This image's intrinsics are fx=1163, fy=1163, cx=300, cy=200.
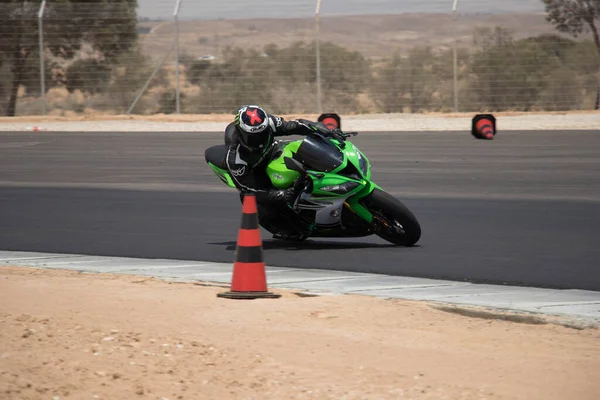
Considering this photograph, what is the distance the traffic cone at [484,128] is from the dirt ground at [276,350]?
1466cm

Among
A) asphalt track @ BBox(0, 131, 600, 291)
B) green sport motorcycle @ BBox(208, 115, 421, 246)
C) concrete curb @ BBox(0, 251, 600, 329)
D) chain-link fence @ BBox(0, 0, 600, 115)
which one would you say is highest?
chain-link fence @ BBox(0, 0, 600, 115)

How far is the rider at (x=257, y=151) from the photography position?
11.5m

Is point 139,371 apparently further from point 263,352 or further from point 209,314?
point 209,314

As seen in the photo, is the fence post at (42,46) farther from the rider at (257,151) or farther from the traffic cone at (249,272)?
the traffic cone at (249,272)

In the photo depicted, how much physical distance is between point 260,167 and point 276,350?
4613mm

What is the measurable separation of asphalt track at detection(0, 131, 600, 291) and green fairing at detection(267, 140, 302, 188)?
73cm

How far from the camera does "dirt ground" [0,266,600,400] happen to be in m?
6.68

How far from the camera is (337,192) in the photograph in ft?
37.8

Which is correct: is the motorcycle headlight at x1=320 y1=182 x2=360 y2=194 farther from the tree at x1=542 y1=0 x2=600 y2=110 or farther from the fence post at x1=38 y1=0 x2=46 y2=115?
the fence post at x1=38 y1=0 x2=46 y2=115

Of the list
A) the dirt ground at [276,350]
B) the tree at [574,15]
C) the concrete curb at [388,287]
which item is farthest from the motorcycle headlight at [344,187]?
the tree at [574,15]

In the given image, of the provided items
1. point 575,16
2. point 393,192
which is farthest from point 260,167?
point 575,16

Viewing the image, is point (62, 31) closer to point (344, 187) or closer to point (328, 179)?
point (328, 179)

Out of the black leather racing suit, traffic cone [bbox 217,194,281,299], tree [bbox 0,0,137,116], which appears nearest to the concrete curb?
traffic cone [bbox 217,194,281,299]

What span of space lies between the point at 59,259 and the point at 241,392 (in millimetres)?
5505
